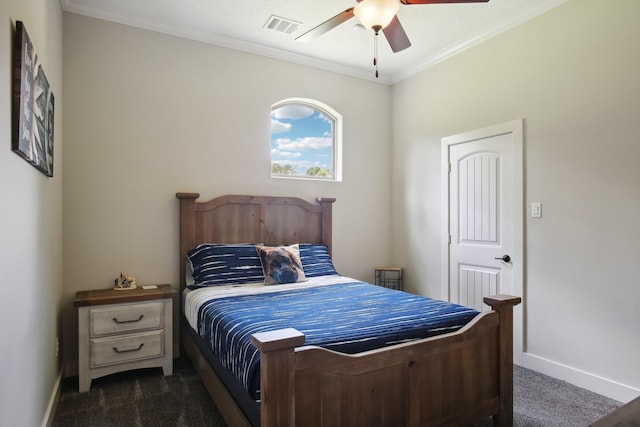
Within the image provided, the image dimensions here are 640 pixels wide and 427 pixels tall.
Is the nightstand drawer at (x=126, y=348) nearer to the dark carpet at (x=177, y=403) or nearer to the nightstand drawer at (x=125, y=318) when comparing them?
the nightstand drawer at (x=125, y=318)

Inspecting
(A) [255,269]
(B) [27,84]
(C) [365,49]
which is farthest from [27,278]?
(C) [365,49]

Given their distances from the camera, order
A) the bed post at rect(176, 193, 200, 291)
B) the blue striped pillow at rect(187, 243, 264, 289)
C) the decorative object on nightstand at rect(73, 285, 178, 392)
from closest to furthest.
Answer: the decorative object on nightstand at rect(73, 285, 178, 392)
the blue striped pillow at rect(187, 243, 264, 289)
the bed post at rect(176, 193, 200, 291)

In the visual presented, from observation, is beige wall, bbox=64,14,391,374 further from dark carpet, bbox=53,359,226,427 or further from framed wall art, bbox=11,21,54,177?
framed wall art, bbox=11,21,54,177

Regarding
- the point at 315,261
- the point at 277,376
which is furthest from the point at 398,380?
the point at 315,261

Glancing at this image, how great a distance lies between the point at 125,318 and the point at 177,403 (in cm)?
74

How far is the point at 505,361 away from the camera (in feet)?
6.79

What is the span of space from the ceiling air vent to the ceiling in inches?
1.2

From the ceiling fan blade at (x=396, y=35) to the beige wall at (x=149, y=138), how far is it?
1.64 meters

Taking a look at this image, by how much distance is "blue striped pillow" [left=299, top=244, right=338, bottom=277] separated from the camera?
11.2ft

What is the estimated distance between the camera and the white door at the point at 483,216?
3074 mm

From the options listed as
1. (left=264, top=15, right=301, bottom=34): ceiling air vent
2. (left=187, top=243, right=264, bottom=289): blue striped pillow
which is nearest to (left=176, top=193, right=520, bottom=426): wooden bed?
(left=187, top=243, right=264, bottom=289): blue striped pillow

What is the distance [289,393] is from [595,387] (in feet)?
7.77

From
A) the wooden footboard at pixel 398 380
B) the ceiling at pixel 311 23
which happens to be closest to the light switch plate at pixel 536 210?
the wooden footboard at pixel 398 380

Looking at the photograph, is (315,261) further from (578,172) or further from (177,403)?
(578,172)
